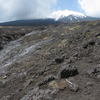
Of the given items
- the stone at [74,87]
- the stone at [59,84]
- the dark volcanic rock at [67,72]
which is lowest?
the stone at [59,84]

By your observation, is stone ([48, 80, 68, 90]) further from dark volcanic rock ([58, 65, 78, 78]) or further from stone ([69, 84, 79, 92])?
dark volcanic rock ([58, 65, 78, 78])

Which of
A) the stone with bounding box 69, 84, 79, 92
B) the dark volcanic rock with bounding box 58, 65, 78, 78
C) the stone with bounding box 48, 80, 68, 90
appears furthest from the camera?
the dark volcanic rock with bounding box 58, 65, 78, 78

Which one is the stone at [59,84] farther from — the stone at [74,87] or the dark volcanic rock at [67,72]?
the dark volcanic rock at [67,72]

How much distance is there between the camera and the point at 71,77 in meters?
8.54

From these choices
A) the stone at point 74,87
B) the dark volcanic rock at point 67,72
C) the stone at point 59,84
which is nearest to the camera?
the stone at point 74,87

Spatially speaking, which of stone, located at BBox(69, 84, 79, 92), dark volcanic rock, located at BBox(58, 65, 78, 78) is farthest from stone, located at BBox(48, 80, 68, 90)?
dark volcanic rock, located at BBox(58, 65, 78, 78)

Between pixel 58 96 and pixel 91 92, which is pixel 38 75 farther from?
pixel 91 92

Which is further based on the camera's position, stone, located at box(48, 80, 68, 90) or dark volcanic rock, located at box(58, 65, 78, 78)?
dark volcanic rock, located at box(58, 65, 78, 78)

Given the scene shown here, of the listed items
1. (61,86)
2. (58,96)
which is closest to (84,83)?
(61,86)

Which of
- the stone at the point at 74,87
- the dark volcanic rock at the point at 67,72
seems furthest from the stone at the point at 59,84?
the dark volcanic rock at the point at 67,72

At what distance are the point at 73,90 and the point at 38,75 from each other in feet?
14.6

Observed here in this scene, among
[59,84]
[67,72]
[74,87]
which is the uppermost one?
[67,72]

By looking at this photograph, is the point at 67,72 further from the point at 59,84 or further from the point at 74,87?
the point at 74,87

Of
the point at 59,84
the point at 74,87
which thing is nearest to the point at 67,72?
the point at 59,84
